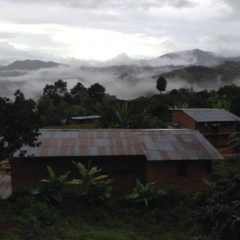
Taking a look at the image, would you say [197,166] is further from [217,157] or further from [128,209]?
[128,209]

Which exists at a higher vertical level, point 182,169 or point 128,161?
point 128,161

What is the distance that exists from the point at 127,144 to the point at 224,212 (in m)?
14.5

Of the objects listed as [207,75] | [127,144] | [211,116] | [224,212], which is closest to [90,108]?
[211,116]

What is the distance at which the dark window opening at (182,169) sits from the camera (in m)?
18.8

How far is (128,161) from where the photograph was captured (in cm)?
1917

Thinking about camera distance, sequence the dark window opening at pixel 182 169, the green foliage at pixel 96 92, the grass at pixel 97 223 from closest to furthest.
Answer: the grass at pixel 97 223 → the dark window opening at pixel 182 169 → the green foliage at pixel 96 92

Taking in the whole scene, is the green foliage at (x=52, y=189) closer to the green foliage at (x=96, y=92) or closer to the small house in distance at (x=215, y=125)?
the small house in distance at (x=215, y=125)

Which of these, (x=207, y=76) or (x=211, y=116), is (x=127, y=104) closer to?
(x=211, y=116)

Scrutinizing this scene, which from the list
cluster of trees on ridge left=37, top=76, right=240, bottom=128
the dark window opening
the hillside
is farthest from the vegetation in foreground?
the hillside

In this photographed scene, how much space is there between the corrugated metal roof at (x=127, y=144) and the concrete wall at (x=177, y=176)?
1.25 feet

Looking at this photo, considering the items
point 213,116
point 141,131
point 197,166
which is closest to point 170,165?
point 197,166

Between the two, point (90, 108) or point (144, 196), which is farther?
point (90, 108)

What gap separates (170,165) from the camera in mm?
18688

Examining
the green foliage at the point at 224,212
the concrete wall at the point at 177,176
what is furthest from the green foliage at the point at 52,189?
the green foliage at the point at 224,212
